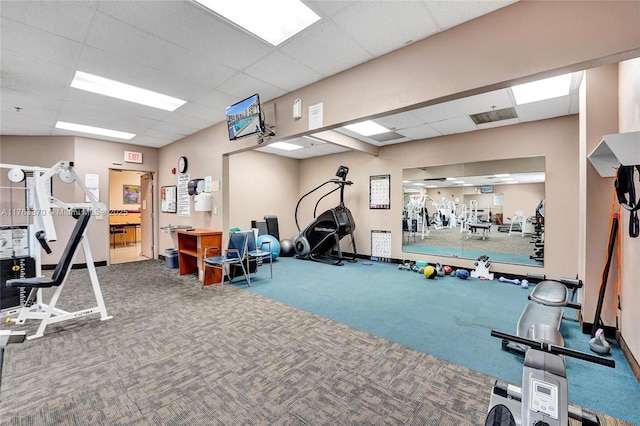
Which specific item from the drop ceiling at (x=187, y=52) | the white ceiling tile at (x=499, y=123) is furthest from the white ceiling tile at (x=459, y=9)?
the white ceiling tile at (x=499, y=123)

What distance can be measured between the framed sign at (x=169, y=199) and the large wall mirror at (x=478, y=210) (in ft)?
17.5

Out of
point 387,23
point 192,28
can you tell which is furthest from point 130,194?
point 387,23

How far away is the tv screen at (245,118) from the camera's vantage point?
3619mm

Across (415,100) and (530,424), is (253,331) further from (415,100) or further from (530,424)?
(415,100)

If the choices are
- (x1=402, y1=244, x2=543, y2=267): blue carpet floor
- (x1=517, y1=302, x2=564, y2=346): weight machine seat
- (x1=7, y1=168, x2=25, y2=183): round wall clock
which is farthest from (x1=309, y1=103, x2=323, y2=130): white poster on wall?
(x1=402, y1=244, x2=543, y2=267): blue carpet floor

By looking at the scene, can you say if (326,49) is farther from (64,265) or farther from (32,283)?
(32,283)

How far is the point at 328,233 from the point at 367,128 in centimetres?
256

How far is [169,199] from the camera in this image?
6562 millimetres

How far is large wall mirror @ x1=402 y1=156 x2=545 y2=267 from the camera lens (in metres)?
4.86

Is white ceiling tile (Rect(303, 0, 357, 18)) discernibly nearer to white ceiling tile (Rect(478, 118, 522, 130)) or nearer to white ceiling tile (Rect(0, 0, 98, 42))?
white ceiling tile (Rect(0, 0, 98, 42))

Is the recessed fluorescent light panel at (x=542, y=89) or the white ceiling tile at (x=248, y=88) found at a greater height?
the white ceiling tile at (x=248, y=88)

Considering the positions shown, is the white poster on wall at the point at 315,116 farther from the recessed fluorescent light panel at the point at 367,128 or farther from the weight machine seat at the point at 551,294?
the weight machine seat at the point at 551,294

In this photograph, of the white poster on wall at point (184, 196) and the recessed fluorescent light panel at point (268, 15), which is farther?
the white poster on wall at point (184, 196)

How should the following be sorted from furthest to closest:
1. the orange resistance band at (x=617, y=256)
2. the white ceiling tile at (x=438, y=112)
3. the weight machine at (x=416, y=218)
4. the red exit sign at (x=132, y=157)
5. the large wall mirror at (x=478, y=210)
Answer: the red exit sign at (x=132, y=157) < the weight machine at (x=416, y=218) < the large wall mirror at (x=478, y=210) < the white ceiling tile at (x=438, y=112) < the orange resistance band at (x=617, y=256)
